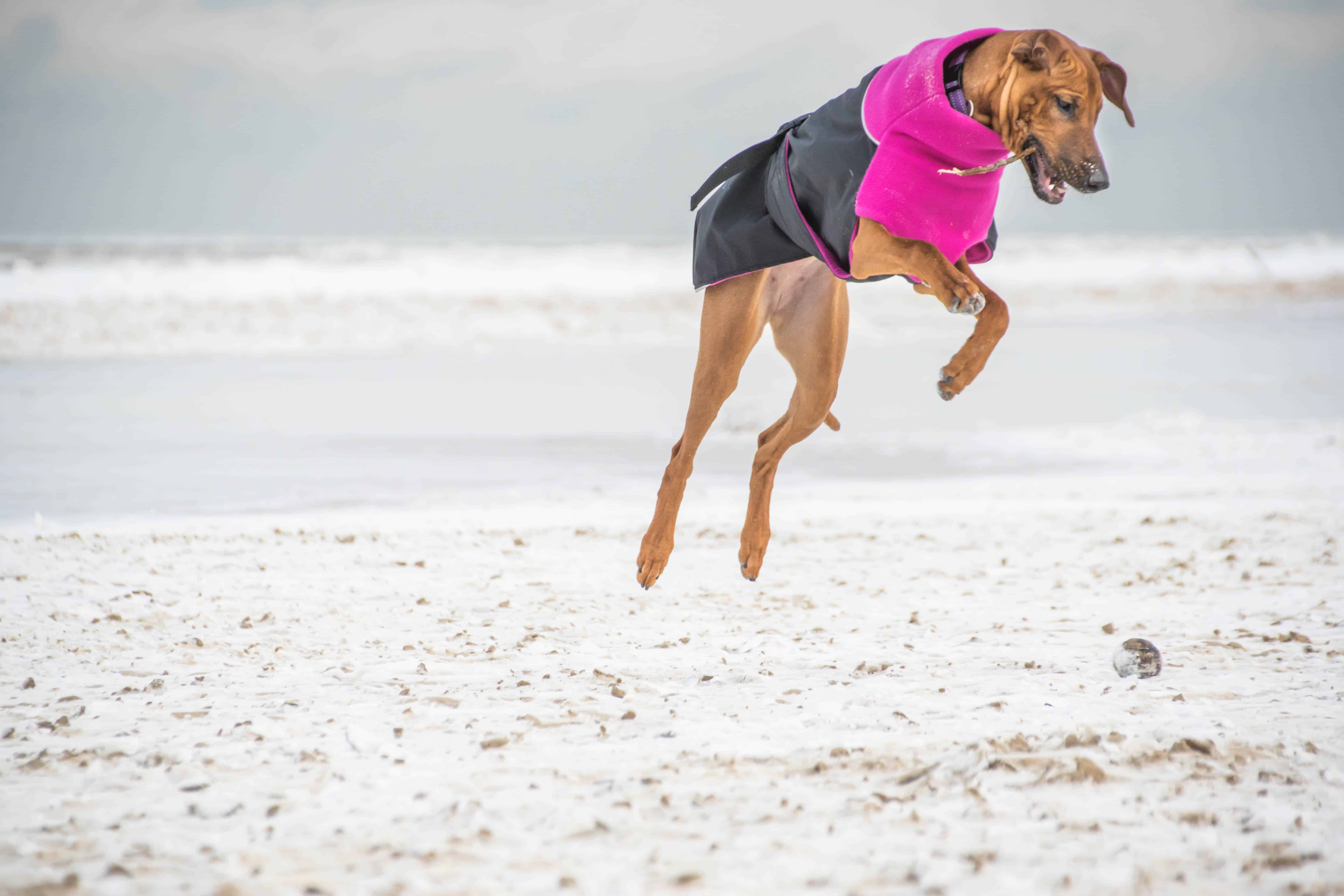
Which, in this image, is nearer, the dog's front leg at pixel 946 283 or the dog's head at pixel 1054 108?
the dog's head at pixel 1054 108

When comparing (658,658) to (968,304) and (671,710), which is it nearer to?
(671,710)

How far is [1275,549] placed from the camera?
4.99 meters

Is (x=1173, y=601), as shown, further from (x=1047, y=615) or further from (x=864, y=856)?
(x=864, y=856)

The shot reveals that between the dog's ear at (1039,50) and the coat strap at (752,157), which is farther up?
the dog's ear at (1039,50)

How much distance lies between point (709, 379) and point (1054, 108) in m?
1.51

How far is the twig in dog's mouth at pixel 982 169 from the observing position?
9.57 feet

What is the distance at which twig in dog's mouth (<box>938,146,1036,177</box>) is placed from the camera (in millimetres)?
2916

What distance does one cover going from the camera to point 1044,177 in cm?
288

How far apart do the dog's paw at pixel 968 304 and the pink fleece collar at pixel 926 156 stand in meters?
0.19

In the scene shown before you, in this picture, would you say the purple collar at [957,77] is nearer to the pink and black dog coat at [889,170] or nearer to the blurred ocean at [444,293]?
the pink and black dog coat at [889,170]

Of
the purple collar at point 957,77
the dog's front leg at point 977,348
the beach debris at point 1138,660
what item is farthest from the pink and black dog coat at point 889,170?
the beach debris at point 1138,660

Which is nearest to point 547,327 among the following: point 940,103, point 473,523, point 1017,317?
point 1017,317

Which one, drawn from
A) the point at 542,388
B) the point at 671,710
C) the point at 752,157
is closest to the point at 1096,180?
the point at 752,157

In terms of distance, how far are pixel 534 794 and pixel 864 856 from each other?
2.45 feet
